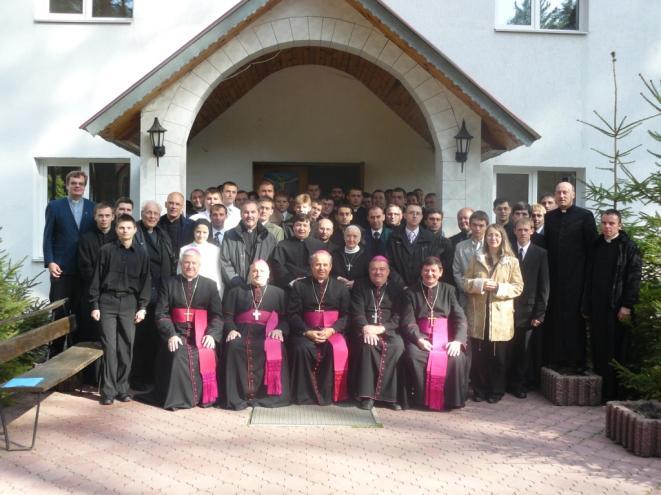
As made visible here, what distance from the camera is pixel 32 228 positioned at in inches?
435

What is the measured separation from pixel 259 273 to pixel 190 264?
2.34 feet

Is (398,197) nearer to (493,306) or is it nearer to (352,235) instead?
(352,235)

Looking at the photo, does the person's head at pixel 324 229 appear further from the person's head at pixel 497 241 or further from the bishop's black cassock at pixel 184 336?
the person's head at pixel 497 241

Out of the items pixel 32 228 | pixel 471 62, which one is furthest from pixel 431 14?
pixel 32 228

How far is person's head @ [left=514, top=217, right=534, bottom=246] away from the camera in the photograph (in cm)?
751

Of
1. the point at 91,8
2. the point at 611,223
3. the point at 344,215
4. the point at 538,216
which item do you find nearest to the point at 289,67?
the point at 91,8

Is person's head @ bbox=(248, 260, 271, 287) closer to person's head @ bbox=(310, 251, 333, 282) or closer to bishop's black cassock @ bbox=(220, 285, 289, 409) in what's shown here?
bishop's black cassock @ bbox=(220, 285, 289, 409)

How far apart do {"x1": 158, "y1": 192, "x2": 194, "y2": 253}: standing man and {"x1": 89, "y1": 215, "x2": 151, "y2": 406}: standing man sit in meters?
0.68

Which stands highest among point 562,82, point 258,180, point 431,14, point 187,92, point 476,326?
point 431,14

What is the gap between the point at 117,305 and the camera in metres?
7.06

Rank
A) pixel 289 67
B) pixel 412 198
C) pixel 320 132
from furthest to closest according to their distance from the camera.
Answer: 1. pixel 320 132
2. pixel 289 67
3. pixel 412 198

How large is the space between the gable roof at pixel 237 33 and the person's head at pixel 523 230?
4.92 ft

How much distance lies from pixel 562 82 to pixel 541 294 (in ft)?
17.1

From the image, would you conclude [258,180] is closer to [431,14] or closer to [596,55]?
[431,14]
